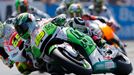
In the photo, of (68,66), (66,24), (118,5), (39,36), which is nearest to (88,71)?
(68,66)

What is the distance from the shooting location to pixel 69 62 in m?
8.61

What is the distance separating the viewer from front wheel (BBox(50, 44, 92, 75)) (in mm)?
8602

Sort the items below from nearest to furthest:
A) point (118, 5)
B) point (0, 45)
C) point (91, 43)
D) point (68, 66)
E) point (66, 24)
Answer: point (68, 66) < point (91, 43) < point (66, 24) < point (0, 45) < point (118, 5)

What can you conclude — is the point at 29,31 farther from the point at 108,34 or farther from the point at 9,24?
the point at 108,34

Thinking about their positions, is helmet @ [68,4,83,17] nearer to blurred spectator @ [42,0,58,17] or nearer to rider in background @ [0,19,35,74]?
rider in background @ [0,19,35,74]

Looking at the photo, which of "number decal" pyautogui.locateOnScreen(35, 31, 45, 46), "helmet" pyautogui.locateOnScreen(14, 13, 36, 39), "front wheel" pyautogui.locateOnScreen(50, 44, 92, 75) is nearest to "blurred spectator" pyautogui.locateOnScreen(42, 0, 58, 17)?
"helmet" pyautogui.locateOnScreen(14, 13, 36, 39)

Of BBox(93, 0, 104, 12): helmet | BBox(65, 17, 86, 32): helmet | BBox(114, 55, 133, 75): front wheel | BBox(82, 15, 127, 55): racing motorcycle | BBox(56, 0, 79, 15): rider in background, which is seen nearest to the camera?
BBox(114, 55, 133, 75): front wheel

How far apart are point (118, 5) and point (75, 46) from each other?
43.0 feet

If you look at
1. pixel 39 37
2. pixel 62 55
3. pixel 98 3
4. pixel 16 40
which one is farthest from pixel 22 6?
pixel 62 55

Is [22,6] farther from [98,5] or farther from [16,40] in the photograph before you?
[98,5]

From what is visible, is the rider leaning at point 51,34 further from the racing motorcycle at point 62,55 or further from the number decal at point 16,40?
the number decal at point 16,40

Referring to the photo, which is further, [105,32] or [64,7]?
[64,7]

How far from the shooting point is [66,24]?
397 inches

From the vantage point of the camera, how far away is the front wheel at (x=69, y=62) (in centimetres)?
860
